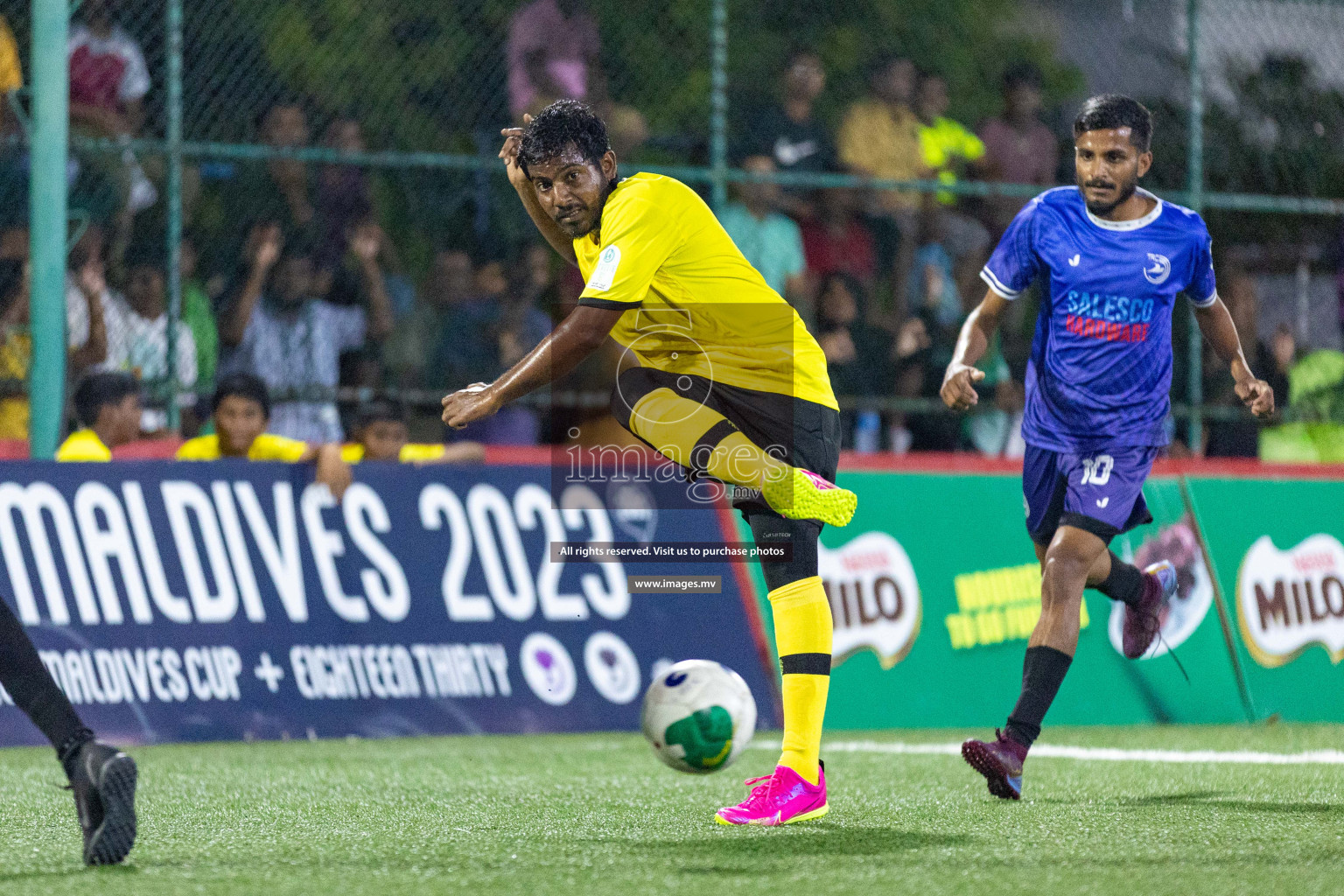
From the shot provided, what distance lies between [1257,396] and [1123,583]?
0.81 m

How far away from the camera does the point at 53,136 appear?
812cm

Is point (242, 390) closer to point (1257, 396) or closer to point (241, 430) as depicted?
point (241, 430)

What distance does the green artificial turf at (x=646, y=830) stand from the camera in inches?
158

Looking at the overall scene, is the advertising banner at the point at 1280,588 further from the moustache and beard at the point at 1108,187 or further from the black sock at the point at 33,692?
the black sock at the point at 33,692

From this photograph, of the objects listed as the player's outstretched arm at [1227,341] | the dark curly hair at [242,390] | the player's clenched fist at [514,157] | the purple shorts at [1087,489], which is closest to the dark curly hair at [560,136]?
the player's clenched fist at [514,157]

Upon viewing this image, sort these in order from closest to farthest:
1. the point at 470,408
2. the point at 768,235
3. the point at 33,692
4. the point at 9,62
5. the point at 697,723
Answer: the point at 33,692 → the point at 470,408 → the point at 697,723 → the point at 9,62 → the point at 768,235

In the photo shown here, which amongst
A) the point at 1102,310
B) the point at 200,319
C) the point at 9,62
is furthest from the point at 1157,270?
the point at 9,62

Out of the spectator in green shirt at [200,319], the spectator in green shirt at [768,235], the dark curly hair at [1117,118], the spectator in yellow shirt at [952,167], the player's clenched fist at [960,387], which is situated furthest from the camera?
the spectator in yellow shirt at [952,167]

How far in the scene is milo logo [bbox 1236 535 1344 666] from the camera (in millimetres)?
9195

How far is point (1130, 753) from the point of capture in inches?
288

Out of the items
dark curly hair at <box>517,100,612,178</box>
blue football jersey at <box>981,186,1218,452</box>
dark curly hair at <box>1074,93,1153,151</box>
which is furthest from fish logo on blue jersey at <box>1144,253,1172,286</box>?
dark curly hair at <box>517,100,612,178</box>

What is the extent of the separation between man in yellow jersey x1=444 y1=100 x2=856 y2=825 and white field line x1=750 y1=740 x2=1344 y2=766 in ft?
7.46

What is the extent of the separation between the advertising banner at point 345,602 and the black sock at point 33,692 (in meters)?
3.29

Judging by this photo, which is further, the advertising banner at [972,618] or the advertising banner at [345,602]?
the advertising banner at [972,618]
